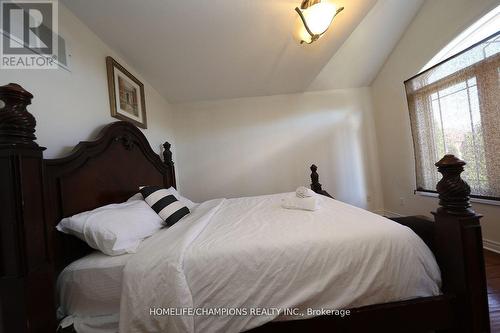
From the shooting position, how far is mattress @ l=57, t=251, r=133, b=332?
0.92m

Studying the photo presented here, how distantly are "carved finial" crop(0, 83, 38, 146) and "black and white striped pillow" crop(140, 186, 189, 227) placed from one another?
2.64ft

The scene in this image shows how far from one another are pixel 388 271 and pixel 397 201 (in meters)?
2.82

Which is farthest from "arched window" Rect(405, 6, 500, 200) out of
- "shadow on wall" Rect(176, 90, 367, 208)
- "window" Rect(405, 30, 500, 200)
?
"shadow on wall" Rect(176, 90, 367, 208)

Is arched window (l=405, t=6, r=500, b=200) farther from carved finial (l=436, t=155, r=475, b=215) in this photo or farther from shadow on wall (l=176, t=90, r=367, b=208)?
carved finial (l=436, t=155, r=475, b=215)

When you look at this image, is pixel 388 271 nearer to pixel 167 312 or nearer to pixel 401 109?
pixel 167 312

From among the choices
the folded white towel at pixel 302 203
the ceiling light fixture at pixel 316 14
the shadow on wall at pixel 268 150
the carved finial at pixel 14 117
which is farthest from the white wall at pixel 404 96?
the carved finial at pixel 14 117

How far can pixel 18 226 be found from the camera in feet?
2.44

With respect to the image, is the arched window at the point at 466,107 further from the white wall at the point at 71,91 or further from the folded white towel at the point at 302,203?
the white wall at the point at 71,91

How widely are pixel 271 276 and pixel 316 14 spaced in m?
1.76

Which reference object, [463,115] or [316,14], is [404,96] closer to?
[463,115]

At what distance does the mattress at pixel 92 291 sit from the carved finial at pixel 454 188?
156 centimetres

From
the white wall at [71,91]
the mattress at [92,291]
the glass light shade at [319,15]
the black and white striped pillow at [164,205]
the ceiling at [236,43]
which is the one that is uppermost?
the ceiling at [236,43]

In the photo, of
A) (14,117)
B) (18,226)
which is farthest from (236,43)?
(18,226)

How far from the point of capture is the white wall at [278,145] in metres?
3.30
